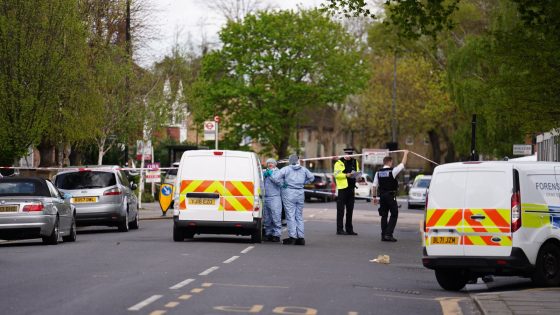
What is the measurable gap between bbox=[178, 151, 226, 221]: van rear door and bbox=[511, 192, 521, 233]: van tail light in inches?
390

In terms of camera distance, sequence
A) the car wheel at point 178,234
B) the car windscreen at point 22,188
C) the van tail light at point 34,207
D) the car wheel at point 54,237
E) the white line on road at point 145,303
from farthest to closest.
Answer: the car wheel at point 178,234 < the car wheel at point 54,237 < the car windscreen at point 22,188 < the van tail light at point 34,207 < the white line on road at point 145,303

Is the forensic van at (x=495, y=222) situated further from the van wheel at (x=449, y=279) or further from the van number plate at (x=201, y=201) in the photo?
the van number plate at (x=201, y=201)

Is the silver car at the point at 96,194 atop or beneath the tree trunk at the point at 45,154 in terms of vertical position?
beneath

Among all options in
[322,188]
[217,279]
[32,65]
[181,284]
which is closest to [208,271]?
[217,279]

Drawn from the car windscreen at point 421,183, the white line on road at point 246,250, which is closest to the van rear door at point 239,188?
the white line on road at point 246,250

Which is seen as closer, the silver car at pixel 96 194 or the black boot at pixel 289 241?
the black boot at pixel 289 241

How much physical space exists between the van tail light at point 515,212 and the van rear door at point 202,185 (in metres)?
9.90

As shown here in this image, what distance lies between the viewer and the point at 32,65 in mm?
35812

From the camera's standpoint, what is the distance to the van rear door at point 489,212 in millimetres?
17516

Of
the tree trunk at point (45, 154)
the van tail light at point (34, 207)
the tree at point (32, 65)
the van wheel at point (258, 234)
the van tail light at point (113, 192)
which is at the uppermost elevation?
the tree at point (32, 65)

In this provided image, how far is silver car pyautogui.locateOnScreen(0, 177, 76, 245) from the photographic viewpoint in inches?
1001

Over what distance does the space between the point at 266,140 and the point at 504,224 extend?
227 ft

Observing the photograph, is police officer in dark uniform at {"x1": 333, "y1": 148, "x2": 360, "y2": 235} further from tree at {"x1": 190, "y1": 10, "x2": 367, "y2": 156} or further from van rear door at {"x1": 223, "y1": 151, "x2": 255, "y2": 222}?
tree at {"x1": 190, "y1": 10, "x2": 367, "y2": 156}

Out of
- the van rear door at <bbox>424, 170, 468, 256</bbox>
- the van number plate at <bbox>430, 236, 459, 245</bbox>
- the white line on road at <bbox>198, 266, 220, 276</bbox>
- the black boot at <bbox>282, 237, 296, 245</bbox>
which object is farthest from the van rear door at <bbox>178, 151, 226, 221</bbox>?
the van number plate at <bbox>430, 236, 459, 245</bbox>
